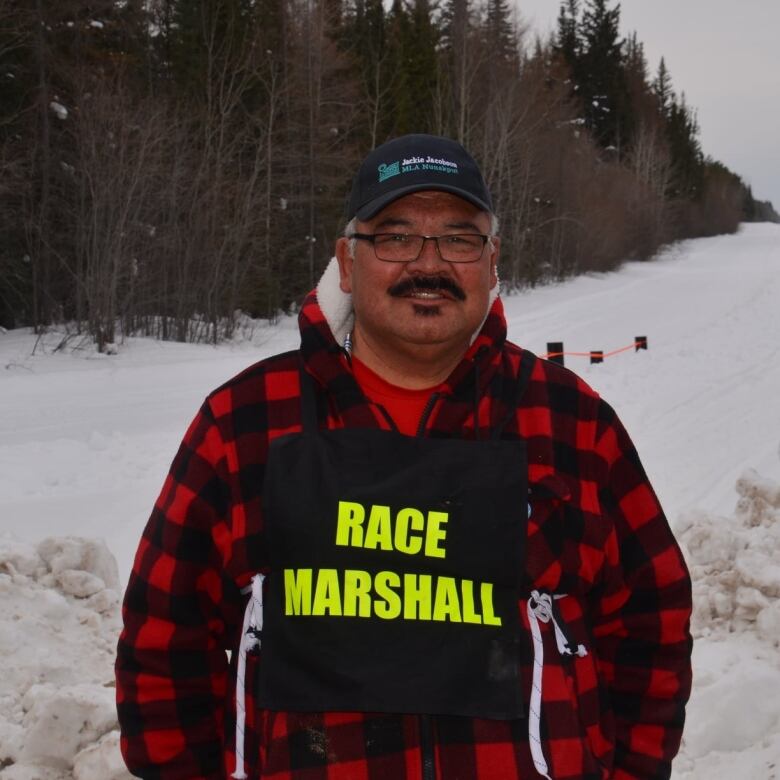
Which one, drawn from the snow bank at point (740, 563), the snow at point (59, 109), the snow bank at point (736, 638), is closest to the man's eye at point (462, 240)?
the snow bank at point (736, 638)

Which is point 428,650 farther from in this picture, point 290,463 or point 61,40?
point 61,40

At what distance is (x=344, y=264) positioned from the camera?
2.02 meters

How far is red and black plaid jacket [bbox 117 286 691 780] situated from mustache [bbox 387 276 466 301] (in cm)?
12

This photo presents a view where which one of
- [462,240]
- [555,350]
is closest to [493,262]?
[462,240]

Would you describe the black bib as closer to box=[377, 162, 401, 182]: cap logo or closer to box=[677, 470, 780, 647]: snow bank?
box=[377, 162, 401, 182]: cap logo

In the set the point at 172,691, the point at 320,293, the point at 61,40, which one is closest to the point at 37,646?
the point at 172,691

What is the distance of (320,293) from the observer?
1992mm

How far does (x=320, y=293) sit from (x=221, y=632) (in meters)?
0.83

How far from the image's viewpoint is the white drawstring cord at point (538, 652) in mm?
1587

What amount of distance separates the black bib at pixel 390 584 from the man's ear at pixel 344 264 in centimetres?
49

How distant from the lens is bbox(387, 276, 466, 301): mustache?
185 cm

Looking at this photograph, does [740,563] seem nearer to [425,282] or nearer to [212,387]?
[425,282]

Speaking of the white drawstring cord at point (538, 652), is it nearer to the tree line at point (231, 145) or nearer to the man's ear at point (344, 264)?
the man's ear at point (344, 264)

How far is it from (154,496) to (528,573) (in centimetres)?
512
